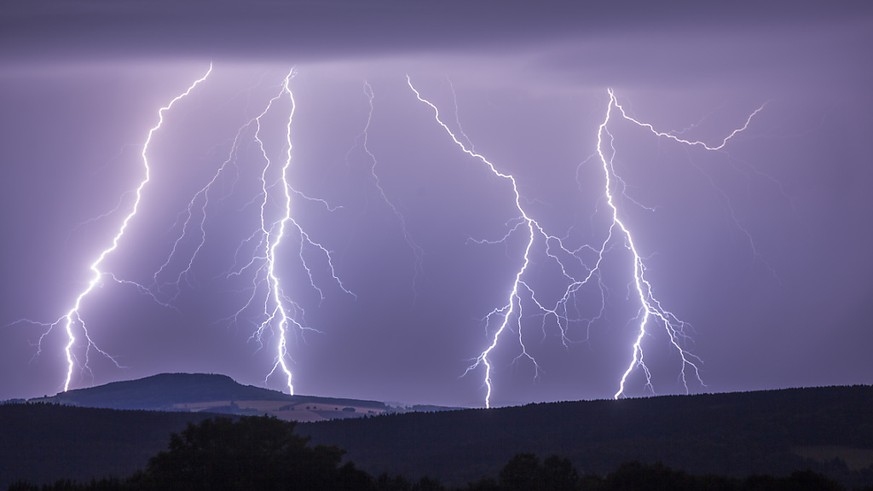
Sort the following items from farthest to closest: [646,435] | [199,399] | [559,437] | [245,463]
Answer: [199,399] < [559,437] < [646,435] < [245,463]

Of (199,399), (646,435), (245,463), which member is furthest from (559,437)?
(199,399)

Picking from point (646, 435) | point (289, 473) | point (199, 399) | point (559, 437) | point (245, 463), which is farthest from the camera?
point (199, 399)

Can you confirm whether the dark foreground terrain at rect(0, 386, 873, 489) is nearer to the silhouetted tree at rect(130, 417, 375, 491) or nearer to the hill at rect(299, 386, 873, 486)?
the hill at rect(299, 386, 873, 486)

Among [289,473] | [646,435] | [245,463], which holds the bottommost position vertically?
[289,473]

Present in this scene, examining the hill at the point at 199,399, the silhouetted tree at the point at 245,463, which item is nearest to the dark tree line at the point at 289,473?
the silhouetted tree at the point at 245,463

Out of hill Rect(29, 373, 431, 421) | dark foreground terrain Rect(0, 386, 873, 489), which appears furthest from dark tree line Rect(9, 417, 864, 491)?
hill Rect(29, 373, 431, 421)

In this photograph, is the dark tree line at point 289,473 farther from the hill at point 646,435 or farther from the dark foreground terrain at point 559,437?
the hill at point 646,435

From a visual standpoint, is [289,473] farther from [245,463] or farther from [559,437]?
[559,437]
